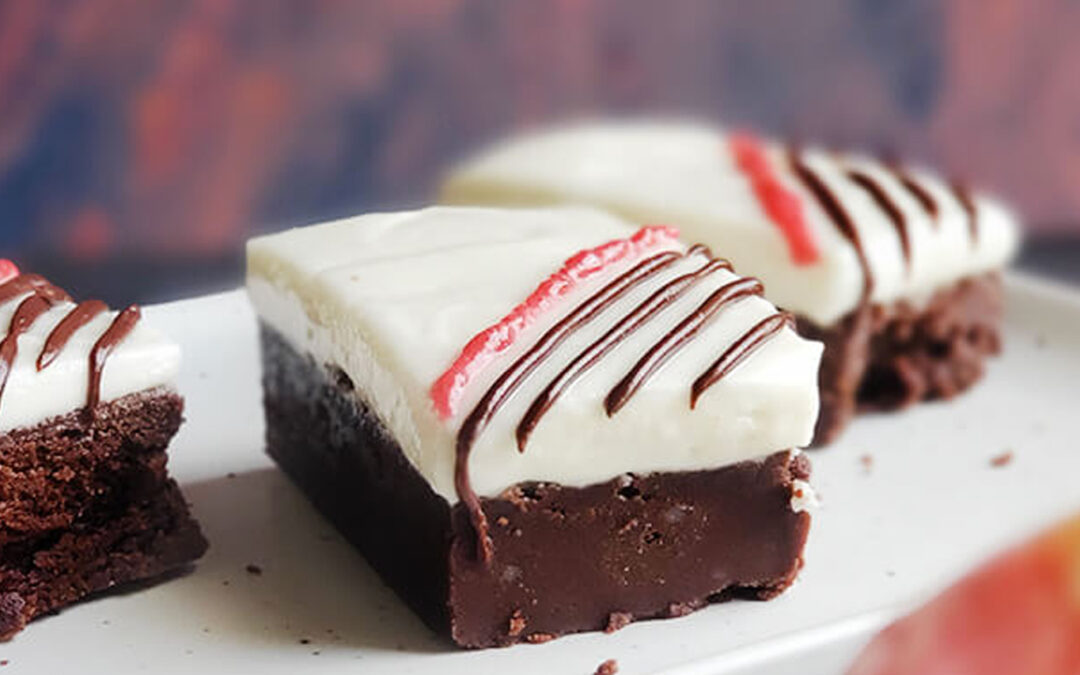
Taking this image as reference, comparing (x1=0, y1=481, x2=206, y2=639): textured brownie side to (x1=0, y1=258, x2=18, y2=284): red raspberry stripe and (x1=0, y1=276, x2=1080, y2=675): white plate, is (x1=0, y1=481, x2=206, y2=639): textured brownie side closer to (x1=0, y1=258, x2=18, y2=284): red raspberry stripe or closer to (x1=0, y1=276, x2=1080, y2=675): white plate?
(x1=0, y1=276, x2=1080, y2=675): white plate

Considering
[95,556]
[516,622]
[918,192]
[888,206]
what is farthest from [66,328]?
[918,192]

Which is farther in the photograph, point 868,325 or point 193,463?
point 868,325

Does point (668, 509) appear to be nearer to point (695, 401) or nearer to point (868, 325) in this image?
point (695, 401)

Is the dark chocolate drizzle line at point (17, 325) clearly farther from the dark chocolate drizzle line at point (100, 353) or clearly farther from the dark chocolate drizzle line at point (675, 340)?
the dark chocolate drizzle line at point (675, 340)

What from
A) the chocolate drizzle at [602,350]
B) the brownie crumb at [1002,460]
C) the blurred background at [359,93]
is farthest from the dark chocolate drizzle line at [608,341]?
the blurred background at [359,93]

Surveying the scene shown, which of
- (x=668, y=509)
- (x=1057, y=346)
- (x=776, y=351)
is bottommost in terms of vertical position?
(x=1057, y=346)

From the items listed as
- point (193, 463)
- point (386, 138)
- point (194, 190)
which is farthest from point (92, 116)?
point (193, 463)

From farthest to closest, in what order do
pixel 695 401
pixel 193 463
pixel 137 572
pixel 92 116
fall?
pixel 92 116
pixel 193 463
pixel 137 572
pixel 695 401
